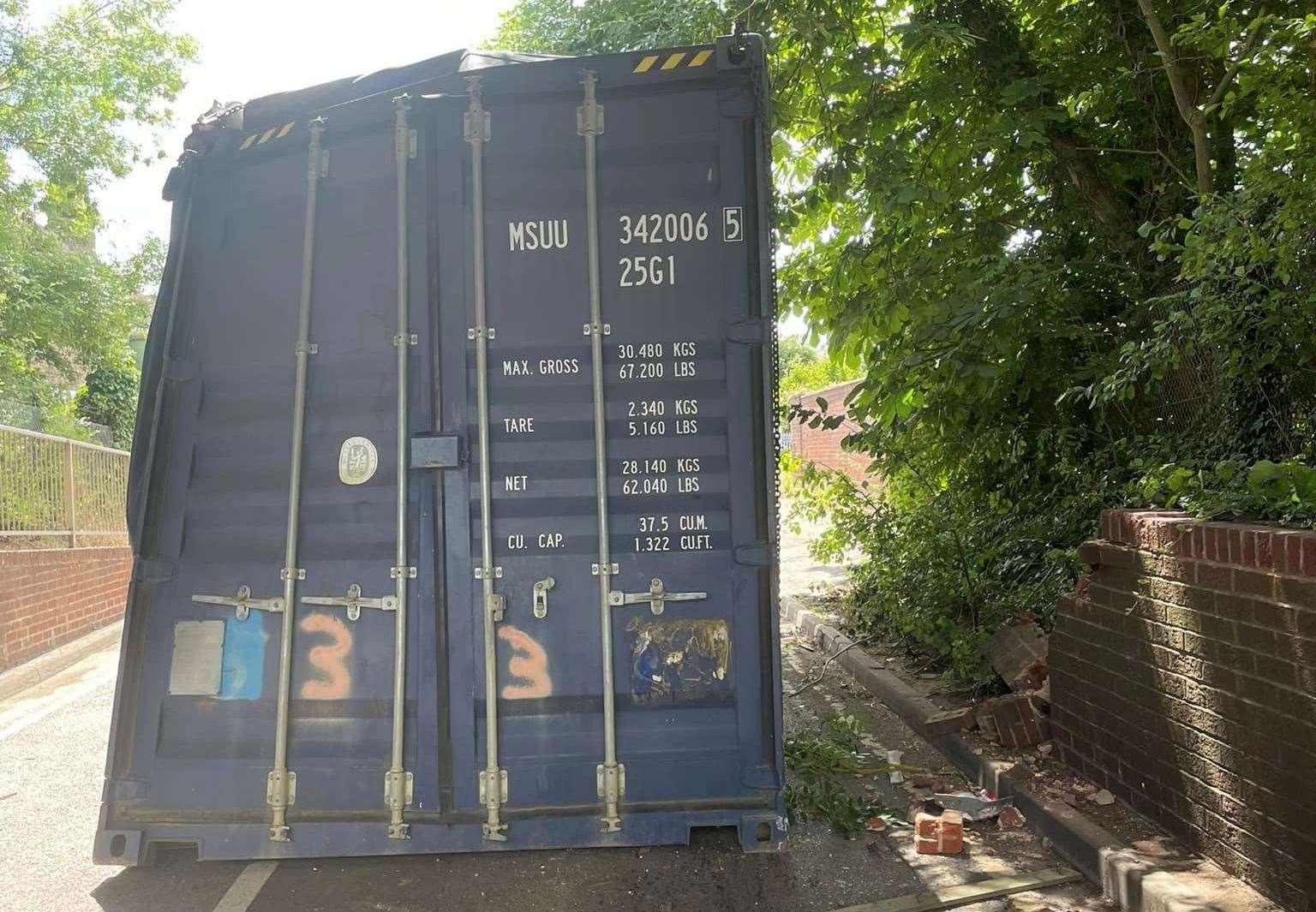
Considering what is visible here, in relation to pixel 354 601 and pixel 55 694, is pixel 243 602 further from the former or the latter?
pixel 55 694

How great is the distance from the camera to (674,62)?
164 inches

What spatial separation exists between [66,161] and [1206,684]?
1862 centimetres

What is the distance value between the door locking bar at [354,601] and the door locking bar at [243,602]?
0.12m

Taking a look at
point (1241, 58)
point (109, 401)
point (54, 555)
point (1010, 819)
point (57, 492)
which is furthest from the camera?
point (109, 401)

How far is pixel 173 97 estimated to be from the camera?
765 inches

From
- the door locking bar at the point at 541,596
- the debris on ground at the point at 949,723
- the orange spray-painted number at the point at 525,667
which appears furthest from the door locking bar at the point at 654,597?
the debris on ground at the point at 949,723

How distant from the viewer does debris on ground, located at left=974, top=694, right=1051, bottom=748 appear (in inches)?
214

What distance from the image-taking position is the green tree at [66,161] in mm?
15805

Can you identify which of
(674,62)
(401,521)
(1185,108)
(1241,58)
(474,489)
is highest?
(1185,108)

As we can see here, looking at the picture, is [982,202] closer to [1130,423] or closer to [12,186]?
[1130,423]


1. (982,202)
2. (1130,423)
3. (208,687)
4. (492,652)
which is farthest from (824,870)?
(982,202)

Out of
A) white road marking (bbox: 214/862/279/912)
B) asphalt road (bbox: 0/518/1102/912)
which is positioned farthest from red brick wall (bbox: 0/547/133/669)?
white road marking (bbox: 214/862/279/912)

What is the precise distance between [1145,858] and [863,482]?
5644 millimetres

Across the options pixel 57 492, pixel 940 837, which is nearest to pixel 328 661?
pixel 940 837
